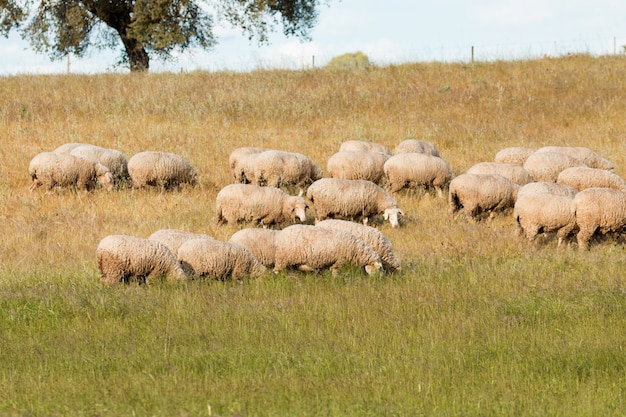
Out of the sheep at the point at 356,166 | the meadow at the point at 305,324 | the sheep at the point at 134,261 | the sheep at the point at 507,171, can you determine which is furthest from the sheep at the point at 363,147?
the sheep at the point at 134,261

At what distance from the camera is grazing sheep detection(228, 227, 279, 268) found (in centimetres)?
1148

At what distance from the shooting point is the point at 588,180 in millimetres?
16609

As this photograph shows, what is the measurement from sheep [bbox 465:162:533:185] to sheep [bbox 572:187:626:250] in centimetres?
368

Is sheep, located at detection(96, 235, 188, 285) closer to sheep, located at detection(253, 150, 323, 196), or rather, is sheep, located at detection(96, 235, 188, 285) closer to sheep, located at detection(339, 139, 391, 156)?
sheep, located at detection(253, 150, 323, 196)

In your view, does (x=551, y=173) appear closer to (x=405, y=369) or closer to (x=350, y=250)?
(x=350, y=250)

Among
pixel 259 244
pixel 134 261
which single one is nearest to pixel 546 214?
pixel 259 244

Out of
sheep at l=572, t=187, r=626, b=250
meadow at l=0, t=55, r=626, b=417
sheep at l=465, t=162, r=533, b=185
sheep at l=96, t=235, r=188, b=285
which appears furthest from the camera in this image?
sheep at l=465, t=162, r=533, b=185

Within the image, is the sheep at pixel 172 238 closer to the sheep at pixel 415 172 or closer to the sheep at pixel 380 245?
the sheep at pixel 380 245

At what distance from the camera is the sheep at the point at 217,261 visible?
35.2ft

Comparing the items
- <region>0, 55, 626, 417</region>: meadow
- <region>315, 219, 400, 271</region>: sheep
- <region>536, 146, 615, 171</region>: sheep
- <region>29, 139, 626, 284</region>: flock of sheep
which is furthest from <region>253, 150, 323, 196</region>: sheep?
<region>315, 219, 400, 271</region>: sheep

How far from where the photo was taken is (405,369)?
7.21 meters

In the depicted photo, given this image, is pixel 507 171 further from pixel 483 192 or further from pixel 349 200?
pixel 349 200

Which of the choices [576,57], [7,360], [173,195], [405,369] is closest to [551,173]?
[173,195]

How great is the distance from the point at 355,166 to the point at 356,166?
0.02m
